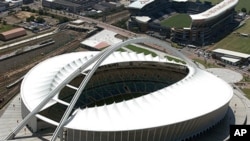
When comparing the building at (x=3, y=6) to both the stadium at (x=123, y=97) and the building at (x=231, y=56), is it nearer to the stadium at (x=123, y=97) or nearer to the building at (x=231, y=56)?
the building at (x=231, y=56)

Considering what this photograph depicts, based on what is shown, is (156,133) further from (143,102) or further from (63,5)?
(63,5)

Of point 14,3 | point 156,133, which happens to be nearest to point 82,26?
point 14,3

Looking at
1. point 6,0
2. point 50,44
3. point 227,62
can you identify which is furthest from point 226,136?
point 6,0

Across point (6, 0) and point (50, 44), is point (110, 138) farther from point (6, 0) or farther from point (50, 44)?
point (6, 0)

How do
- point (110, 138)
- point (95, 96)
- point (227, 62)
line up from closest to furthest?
point (110, 138), point (95, 96), point (227, 62)

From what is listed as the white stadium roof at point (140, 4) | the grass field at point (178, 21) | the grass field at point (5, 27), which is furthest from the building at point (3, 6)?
the grass field at point (178, 21)

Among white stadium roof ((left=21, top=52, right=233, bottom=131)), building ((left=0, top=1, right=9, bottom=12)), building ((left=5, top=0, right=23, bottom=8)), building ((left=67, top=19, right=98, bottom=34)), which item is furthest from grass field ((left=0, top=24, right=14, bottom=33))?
white stadium roof ((left=21, top=52, right=233, bottom=131))

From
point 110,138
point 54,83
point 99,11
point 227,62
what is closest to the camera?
point 110,138

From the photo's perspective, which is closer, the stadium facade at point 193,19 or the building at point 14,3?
the stadium facade at point 193,19
